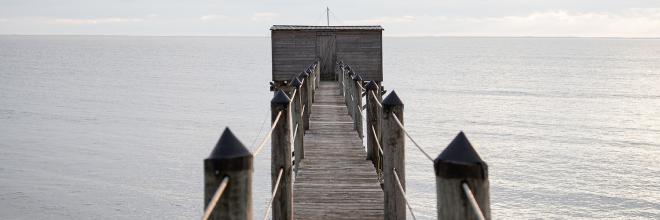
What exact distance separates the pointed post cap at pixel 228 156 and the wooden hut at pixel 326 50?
1119 inches

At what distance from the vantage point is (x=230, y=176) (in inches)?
153

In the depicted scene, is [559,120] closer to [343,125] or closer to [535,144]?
[535,144]

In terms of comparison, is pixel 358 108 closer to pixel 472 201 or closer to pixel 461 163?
pixel 461 163

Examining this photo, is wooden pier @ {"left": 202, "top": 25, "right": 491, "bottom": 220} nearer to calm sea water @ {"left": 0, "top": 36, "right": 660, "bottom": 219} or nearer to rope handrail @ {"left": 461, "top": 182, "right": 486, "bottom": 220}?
rope handrail @ {"left": 461, "top": 182, "right": 486, "bottom": 220}

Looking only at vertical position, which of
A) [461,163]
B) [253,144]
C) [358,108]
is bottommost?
[253,144]

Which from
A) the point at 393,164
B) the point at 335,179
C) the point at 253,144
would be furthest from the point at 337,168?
the point at 253,144

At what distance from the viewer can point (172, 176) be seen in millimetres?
43094

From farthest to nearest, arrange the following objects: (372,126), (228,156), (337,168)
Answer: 1. (372,126)
2. (337,168)
3. (228,156)

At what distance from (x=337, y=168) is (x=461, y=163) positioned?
23.5ft

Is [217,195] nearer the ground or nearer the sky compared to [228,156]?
nearer the ground

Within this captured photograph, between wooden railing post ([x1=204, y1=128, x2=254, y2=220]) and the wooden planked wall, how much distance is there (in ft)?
92.9

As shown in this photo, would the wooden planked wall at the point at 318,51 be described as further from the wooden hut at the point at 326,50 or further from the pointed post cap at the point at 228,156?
the pointed post cap at the point at 228,156

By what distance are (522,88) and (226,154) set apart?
102104 mm

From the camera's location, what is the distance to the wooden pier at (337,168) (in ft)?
12.0
